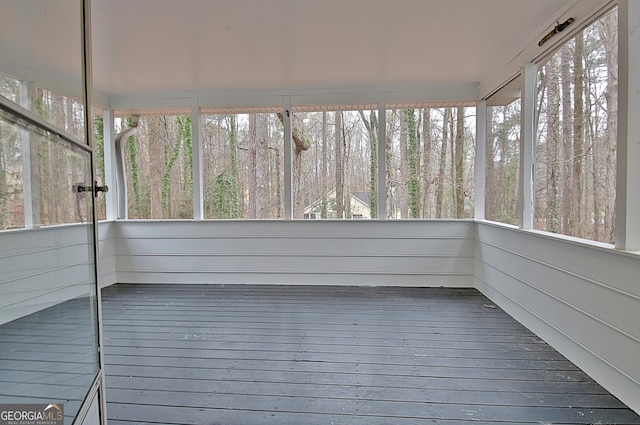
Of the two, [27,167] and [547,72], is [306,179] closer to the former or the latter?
[547,72]

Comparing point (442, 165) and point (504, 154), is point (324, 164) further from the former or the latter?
point (504, 154)

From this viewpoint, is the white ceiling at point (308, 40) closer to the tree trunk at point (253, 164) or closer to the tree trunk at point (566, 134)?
the tree trunk at point (566, 134)

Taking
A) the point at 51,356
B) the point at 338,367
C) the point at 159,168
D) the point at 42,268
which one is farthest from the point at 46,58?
the point at 159,168

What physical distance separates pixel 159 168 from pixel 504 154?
478 cm

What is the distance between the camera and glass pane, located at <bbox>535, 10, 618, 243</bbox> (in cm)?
212

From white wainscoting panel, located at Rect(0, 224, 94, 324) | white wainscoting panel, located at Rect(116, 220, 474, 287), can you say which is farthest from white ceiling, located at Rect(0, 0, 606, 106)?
white wainscoting panel, located at Rect(116, 220, 474, 287)

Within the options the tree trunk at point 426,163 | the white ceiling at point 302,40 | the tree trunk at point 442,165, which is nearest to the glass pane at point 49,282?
the white ceiling at point 302,40

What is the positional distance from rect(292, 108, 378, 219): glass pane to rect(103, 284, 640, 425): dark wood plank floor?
1.66 m

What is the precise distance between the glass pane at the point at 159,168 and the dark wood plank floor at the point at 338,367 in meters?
1.68

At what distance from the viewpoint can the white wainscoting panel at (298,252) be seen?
4191mm

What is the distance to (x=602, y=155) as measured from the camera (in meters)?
2.19

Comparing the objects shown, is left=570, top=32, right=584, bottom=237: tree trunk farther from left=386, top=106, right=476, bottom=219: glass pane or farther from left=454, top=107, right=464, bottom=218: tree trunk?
left=454, top=107, right=464, bottom=218: tree trunk

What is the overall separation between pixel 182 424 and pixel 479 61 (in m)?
3.90

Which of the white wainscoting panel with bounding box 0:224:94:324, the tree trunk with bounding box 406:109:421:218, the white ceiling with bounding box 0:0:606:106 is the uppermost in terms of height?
the white ceiling with bounding box 0:0:606:106
